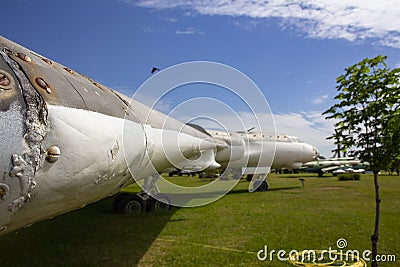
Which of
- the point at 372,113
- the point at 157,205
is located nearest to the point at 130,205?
the point at 157,205

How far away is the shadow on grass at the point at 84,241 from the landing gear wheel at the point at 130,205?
1.81ft

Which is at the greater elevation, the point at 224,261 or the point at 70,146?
the point at 70,146

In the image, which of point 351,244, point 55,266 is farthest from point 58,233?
point 351,244

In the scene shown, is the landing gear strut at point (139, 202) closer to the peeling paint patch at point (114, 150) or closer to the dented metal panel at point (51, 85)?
the peeling paint patch at point (114, 150)

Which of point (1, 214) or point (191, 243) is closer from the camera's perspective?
point (1, 214)

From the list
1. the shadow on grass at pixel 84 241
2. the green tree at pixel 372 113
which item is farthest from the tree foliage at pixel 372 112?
the shadow on grass at pixel 84 241

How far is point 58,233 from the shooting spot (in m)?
6.93

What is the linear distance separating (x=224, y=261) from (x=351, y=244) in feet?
9.10

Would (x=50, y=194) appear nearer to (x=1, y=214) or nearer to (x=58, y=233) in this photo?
(x=1, y=214)

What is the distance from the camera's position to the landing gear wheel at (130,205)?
962cm

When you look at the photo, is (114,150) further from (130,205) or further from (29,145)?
(130,205)

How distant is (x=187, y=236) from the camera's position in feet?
22.9

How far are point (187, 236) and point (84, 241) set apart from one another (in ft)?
6.74

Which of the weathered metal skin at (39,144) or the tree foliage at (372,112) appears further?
the tree foliage at (372,112)
